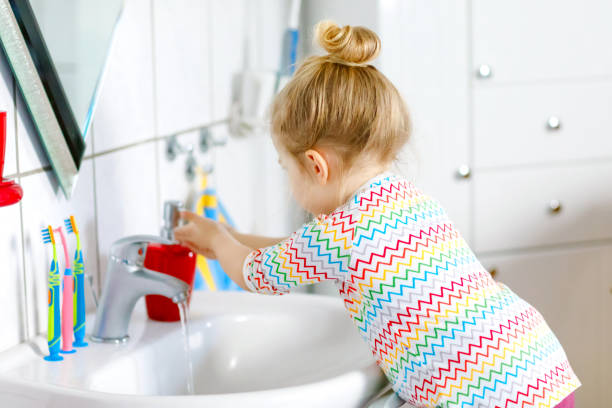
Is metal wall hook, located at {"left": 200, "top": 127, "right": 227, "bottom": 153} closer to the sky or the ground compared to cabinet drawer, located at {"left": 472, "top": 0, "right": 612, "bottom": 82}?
closer to the ground

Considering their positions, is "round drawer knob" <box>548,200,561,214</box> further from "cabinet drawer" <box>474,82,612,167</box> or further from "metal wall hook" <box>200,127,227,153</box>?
"metal wall hook" <box>200,127,227,153</box>

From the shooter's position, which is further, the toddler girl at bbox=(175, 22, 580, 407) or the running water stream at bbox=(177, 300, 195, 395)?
the running water stream at bbox=(177, 300, 195, 395)

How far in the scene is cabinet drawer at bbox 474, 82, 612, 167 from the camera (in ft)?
6.66

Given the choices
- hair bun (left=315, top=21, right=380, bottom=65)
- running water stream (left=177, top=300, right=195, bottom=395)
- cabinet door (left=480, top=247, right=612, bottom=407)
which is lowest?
cabinet door (left=480, top=247, right=612, bottom=407)

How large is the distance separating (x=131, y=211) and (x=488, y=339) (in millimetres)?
577

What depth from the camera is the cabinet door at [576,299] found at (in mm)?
2104

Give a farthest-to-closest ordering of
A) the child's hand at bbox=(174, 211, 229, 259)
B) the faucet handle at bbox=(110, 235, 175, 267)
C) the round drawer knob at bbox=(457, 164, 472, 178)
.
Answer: the round drawer knob at bbox=(457, 164, 472, 178)
the child's hand at bbox=(174, 211, 229, 259)
the faucet handle at bbox=(110, 235, 175, 267)

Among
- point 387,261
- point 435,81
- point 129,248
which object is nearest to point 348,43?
point 387,261

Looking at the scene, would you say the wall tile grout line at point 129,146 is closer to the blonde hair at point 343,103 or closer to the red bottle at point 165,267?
the red bottle at point 165,267

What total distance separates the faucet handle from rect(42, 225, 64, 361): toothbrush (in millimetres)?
80

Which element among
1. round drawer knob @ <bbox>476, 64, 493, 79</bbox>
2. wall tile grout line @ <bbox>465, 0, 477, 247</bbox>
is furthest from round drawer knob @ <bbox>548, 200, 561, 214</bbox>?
round drawer knob @ <bbox>476, 64, 493, 79</bbox>

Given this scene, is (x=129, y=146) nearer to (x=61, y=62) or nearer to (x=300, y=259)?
(x=61, y=62)

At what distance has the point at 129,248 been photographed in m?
1.08

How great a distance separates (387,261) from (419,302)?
6 cm
